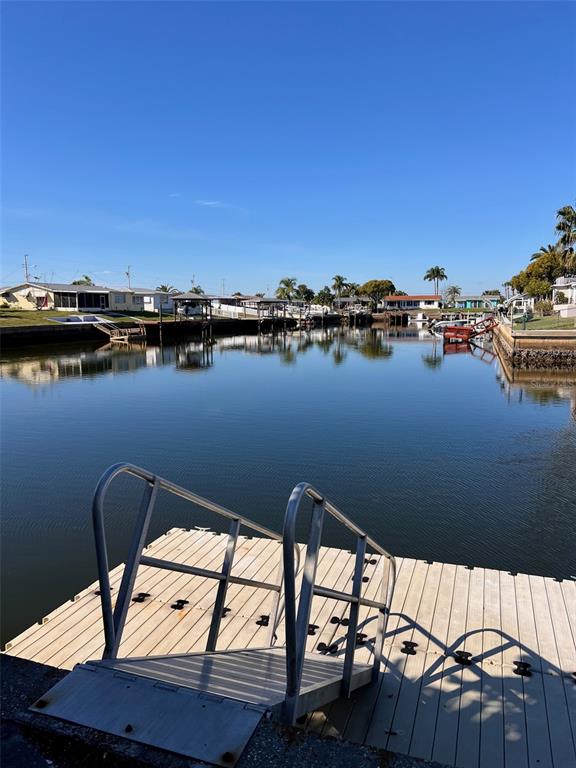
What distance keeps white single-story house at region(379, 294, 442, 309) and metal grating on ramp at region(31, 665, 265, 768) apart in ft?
397

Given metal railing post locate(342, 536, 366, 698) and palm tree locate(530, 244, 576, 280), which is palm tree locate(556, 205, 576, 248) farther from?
metal railing post locate(342, 536, 366, 698)

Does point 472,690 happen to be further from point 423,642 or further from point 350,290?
point 350,290

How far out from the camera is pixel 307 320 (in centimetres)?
9081

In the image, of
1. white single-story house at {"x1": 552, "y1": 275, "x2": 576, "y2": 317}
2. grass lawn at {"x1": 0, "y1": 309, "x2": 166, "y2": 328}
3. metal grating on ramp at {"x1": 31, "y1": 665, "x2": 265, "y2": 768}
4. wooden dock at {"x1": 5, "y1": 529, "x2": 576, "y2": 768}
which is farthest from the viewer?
white single-story house at {"x1": 552, "y1": 275, "x2": 576, "y2": 317}

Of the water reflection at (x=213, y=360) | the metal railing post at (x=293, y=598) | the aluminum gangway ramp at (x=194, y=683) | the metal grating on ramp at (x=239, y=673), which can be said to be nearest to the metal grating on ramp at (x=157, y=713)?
the aluminum gangway ramp at (x=194, y=683)

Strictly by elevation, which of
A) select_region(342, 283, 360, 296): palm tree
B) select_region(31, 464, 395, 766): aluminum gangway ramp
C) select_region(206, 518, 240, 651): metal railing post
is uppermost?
select_region(342, 283, 360, 296): palm tree

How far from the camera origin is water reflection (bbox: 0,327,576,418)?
27.2m

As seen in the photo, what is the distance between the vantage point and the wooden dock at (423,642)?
13.2ft

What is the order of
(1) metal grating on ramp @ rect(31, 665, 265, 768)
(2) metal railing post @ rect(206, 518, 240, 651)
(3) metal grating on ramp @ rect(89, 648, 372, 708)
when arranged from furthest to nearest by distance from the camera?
(2) metal railing post @ rect(206, 518, 240, 651) → (3) metal grating on ramp @ rect(89, 648, 372, 708) → (1) metal grating on ramp @ rect(31, 665, 265, 768)

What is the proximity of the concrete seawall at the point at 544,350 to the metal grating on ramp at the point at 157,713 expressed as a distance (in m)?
36.2

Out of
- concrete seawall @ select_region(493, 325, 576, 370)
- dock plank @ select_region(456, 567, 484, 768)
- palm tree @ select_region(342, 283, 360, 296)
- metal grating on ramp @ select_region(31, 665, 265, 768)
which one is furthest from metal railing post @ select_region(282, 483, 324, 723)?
palm tree @ select_region(342, 283, 360, 296)

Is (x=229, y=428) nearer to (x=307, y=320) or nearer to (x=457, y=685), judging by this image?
(x=457, y=685)

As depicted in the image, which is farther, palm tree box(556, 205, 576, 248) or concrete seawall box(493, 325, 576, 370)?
palm tree box(556, 205, 576, 248)

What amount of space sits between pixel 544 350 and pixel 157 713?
38.0 m
